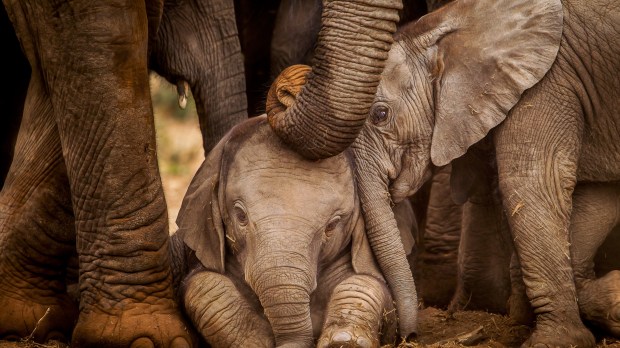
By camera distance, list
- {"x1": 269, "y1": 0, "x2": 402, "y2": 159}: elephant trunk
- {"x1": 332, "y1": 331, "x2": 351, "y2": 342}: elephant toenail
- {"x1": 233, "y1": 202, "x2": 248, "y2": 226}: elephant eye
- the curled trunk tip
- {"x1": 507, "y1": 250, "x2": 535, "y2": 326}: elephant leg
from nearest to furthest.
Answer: {"x1": 269, "y1": 0, "x2": 402, "y2": 159}: elephant trunk
{"x1": 332, "y1": 331, "x2": 351, "y2": 342}: elephant toenail
the curled trunk tip
{"x1": 233, "y1": 202, "x2": 248, "y2": 226}: elephant eye
{"x1": 507, "y1": 250, "x2": 535, "y2": 326}: elephant leg

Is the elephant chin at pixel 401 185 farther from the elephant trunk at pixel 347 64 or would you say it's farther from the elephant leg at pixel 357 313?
the elephant trunk at pixel 347 64

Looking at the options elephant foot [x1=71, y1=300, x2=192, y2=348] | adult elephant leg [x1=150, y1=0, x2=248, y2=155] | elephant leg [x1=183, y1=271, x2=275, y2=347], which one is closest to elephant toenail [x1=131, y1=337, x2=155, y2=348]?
elephant foot [x1=71, y1=300, x2=192, y2=348]

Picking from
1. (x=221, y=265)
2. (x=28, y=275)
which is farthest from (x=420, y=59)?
(x=28, y=275)

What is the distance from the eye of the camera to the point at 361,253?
555 centimetres

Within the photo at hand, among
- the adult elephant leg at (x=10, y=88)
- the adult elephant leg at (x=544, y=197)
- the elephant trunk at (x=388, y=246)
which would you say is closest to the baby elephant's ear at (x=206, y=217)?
the elephant trunk at (x=388, y=246)

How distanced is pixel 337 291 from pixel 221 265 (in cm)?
41

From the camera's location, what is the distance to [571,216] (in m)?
5.79

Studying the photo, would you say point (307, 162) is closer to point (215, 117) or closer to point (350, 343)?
point (350, 343)

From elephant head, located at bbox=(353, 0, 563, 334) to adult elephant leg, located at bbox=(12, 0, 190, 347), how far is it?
73cm

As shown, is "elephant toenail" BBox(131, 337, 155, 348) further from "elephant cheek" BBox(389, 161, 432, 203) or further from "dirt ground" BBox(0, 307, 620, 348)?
"elephant cheek" BBox(389, 161, 432, 203)

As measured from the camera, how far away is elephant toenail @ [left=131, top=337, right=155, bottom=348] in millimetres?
5441

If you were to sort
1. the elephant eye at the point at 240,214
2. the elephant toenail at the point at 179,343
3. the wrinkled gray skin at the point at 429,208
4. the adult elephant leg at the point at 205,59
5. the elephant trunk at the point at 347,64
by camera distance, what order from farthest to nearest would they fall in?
the wrinkled gray skin at the point at 429,208, the adult elephant leg at the point at 205,59, the elephant toenail at the point at 179,343, the elephant eye at the point at 240,214, the elephant trunk at the point at 347,64

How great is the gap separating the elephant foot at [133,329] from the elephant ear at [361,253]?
0.62 metres

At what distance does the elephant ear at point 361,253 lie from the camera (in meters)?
5.51
